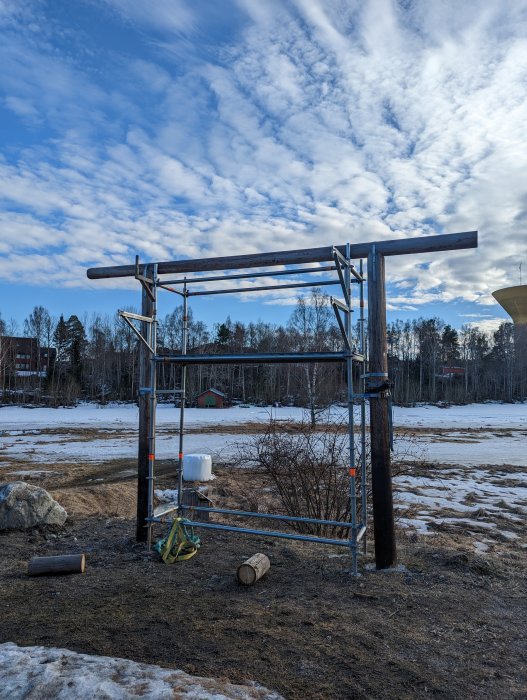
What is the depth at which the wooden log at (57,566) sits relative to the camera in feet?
16.0

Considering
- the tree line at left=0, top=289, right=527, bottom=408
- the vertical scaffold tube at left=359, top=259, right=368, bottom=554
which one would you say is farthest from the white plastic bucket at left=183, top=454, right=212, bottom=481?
the tree line at left=0, top=289, right=527, bottom=408

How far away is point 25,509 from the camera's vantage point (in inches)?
256

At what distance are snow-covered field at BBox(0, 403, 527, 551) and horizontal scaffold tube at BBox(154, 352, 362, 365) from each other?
2413 mm

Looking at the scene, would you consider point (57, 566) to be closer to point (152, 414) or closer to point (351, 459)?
point (152, 414)

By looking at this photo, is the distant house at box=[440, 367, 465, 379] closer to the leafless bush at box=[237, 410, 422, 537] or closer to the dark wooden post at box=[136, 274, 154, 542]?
the leafless bush at box=[237, 410, 422, 537]

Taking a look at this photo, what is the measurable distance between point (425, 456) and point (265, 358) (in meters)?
13.0

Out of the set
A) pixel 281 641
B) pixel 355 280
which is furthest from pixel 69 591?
pixel 355 280

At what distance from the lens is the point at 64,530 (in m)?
6.53

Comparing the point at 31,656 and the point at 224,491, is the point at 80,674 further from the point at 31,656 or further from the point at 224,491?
the point at 224,491

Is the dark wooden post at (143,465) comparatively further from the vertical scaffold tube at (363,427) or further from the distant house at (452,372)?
the distant house at (452,372)

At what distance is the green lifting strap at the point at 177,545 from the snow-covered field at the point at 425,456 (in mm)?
2781

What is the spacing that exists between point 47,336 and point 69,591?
2602 inches

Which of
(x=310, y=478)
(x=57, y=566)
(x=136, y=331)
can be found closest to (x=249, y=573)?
(x=57, y=566)

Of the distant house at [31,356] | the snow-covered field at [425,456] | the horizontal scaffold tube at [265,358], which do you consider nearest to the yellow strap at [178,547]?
the horizontal scaffold tube at [265,358]
